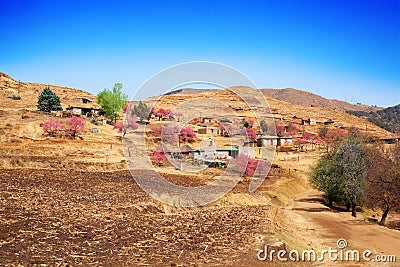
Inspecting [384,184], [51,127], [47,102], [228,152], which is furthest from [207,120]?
[384,184]

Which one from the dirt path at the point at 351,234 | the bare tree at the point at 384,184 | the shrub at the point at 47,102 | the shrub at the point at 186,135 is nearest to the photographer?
the dirt path at the point at 351,234

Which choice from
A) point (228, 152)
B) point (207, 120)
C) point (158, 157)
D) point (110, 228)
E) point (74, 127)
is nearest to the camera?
point (110, 228)

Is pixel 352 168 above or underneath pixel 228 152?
above

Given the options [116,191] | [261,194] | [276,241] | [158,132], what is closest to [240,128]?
[158,132]

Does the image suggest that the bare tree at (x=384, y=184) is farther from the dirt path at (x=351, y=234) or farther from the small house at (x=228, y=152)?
the small house at (x=228, y=152)

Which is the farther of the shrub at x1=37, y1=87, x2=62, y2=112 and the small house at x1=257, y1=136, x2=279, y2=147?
the small house at x1=257, y1=136, x2=279, y2=147

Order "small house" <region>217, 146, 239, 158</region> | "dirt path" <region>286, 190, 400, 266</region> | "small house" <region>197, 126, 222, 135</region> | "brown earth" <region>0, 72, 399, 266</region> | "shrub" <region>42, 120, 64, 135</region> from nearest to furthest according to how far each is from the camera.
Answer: "brown earth" <region>0, 72, 399, 266</region>, "dirt path" <region>286, 190, 400, 266</region>, "shrub" <region>42, 120, 64, 135</region>, "small house" <region>217, 146, 239, 158</region>, "small house" <region>197, 126, 222, 135</region>

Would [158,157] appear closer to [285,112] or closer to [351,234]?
[351,234]

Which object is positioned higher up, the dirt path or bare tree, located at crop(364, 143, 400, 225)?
bare tree, located at crop(364, 143, 400, 225)

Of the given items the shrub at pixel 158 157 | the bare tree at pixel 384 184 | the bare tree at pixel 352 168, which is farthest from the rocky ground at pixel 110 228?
the shrub at pixel 158 157

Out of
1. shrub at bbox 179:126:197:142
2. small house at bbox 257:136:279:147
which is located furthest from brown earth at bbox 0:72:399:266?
small house at bbox 257:136:279:147

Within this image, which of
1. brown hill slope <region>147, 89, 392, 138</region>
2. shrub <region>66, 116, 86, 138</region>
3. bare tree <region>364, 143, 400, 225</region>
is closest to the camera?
bare tree <region>364, 143, 400, 225</region>

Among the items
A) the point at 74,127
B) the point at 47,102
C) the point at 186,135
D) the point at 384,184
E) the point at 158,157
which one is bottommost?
the point at 158,157

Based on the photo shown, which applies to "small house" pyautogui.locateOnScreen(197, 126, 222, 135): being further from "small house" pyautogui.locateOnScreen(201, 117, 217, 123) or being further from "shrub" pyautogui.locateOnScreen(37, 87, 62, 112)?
"shrub" pyautogui.locateOnScreen(37, 87, 62, 112)
